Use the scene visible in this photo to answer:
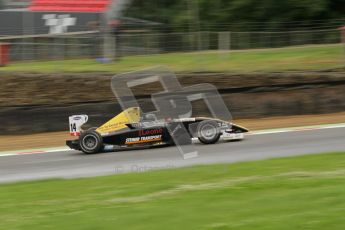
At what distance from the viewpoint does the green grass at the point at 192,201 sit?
5.27 m

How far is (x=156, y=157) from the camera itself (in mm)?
13047

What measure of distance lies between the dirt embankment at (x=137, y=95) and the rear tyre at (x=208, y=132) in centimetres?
538

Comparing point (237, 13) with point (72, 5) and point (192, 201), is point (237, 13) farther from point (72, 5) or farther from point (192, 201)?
point (192, 201)

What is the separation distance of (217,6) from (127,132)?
20.6 metres

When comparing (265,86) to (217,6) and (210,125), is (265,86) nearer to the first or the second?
(210,125)

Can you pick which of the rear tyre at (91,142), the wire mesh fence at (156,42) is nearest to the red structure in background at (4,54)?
the wire mesh fence at (156,42)

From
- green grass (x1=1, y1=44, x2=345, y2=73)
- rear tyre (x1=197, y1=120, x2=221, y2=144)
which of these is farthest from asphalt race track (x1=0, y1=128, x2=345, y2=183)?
green grass (x1=1, y1=44, x2=345, y2=73)

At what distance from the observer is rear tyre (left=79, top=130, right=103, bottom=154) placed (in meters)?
14.6

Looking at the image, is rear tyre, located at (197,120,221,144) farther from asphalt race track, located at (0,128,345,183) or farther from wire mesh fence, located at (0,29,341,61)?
wire mesh fence, located at (0,29,341,61)

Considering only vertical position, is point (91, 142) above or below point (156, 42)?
below

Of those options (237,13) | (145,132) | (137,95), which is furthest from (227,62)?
(237,13)

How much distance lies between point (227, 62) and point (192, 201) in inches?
590

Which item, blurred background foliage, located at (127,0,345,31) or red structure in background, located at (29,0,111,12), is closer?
blurred background foliage, located at (127,0,345,31)

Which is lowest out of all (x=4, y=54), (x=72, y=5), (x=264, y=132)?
(x=264, y=132)
